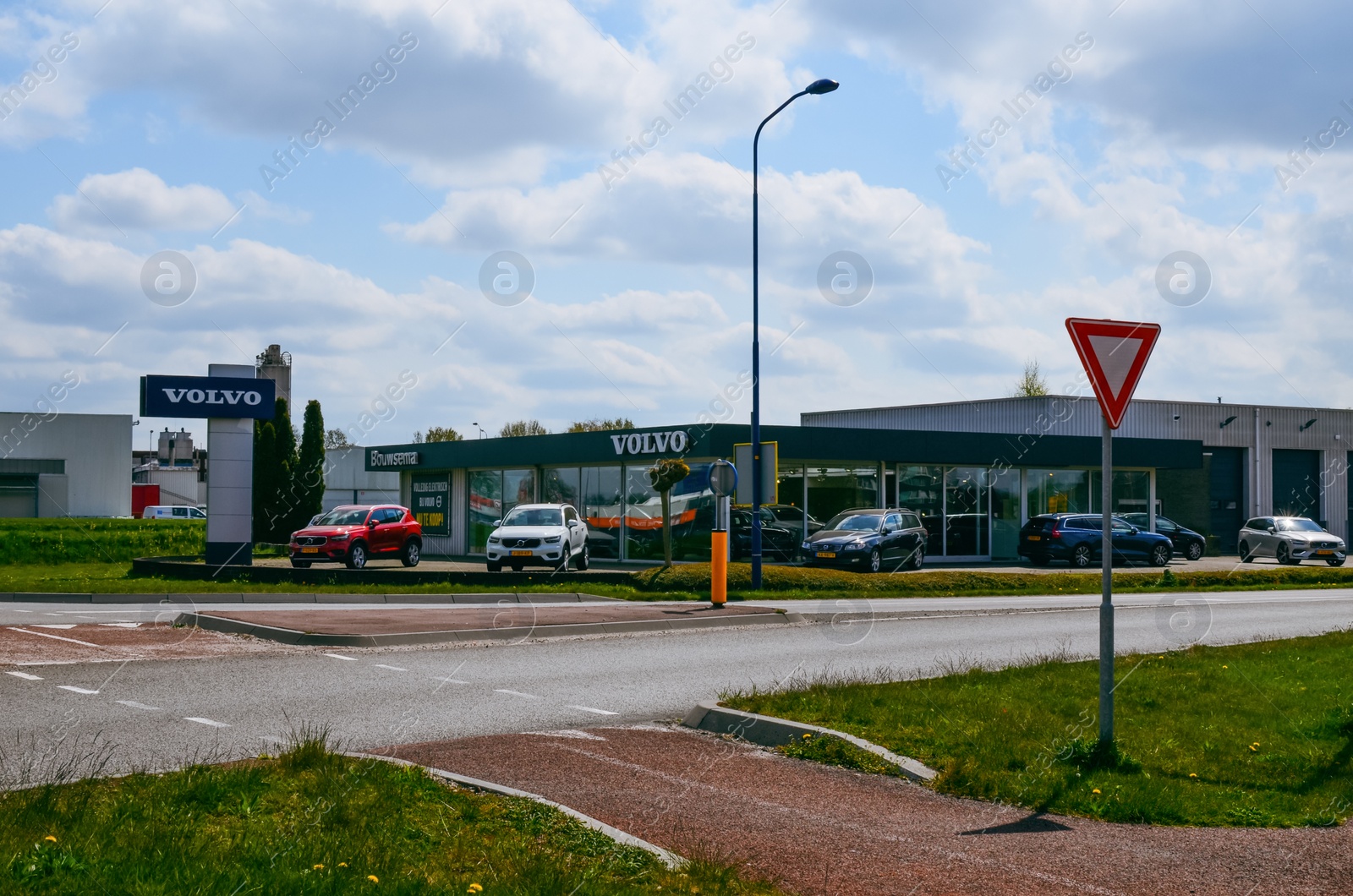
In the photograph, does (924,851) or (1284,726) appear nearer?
(924,851)

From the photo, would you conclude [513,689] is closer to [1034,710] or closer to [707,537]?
[1034,710]

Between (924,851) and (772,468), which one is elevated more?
(772,468)

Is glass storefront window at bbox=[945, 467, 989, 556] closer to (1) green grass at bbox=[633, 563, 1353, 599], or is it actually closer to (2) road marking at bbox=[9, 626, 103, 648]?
(1) green grass at bbox=[633, 563, 1353, 599]

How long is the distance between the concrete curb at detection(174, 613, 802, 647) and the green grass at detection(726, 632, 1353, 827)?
581cm

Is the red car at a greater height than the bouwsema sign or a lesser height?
lesser

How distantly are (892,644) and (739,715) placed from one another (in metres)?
6.68

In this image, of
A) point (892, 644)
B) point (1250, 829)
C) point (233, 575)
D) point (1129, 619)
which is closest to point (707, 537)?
point (233, 575)

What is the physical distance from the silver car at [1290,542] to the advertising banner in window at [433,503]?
2678cm

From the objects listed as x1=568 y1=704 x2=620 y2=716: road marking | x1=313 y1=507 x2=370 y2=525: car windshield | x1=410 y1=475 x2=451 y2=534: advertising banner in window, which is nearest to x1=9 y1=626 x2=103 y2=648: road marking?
x1=568 y1=704 x2=620 y2=716: road marking

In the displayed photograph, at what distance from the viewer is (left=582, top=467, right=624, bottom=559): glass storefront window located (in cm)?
3562

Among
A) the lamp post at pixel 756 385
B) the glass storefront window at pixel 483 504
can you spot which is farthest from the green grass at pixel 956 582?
the glass storefront window at pixel 483 504

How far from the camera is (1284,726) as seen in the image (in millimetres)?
8922

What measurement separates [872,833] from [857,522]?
24.8m

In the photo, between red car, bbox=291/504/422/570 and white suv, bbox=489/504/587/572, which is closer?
white suv, bbox=489/504/587/572
